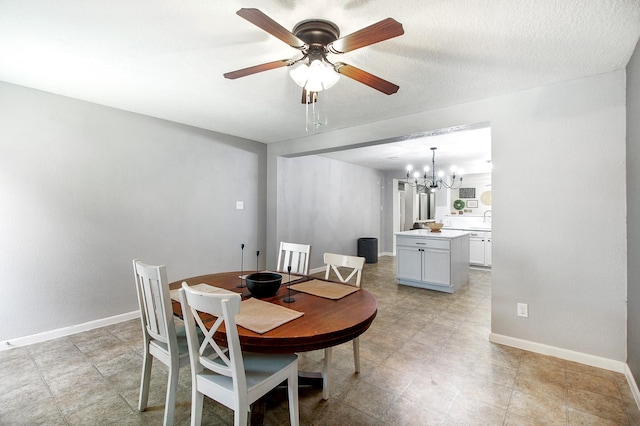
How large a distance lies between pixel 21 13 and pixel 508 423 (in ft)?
12.2

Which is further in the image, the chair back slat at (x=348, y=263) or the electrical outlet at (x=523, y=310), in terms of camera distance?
the electrical outlet at (x=523, y=310)

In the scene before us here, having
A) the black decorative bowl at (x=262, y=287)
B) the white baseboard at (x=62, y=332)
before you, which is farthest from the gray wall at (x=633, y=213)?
the white baseboard at (x=62, y=332)

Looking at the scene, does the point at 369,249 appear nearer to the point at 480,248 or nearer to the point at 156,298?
the point at 480,248

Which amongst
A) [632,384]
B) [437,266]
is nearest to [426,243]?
[437,266]

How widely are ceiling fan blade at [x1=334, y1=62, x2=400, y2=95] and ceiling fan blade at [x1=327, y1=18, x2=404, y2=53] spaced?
5.0 inches

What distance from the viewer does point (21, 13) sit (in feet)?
5.50

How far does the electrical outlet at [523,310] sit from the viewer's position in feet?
8.63

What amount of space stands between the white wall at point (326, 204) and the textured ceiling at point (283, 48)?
224 centimetres

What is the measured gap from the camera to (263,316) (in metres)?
1.50

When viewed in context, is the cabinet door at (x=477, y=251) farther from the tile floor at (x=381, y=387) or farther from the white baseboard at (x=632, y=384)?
the white baseboard at (x=632, y=384)

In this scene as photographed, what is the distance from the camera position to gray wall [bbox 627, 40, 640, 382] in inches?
76.6

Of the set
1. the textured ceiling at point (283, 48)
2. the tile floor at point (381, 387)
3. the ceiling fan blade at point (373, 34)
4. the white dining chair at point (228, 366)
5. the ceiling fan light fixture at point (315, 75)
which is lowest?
the tile floor at point (381, 387)

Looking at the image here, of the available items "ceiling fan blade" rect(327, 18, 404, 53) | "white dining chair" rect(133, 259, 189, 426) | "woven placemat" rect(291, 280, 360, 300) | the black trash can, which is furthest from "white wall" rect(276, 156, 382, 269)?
"ceiling fan blade" rect(327, 18, 404, 53)

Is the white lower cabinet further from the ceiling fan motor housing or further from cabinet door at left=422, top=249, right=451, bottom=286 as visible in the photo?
the ceiling fan motor housing
